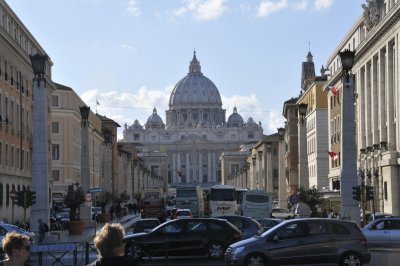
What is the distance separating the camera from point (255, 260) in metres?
24.3

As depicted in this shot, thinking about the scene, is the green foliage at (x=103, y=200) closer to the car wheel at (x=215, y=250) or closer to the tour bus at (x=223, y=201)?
the tour bus at (x=223, y=201)

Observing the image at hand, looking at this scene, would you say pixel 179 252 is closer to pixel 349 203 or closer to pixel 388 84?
pixel 349 203

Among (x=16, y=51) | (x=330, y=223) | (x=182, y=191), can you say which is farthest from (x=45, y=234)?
(x=182, y=191)

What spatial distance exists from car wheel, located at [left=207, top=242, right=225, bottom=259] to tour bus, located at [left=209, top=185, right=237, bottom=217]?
144 ft

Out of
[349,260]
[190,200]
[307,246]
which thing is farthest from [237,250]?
[190,200]

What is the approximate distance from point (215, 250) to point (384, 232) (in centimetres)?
806

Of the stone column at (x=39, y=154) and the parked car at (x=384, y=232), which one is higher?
the stone column at (x=39, y=154)

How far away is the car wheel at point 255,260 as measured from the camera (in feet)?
79.5

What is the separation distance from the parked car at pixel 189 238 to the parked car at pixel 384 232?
6799mm

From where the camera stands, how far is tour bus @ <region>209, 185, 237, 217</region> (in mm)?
73938

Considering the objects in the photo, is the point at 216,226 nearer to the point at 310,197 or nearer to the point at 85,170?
the point at 310,197

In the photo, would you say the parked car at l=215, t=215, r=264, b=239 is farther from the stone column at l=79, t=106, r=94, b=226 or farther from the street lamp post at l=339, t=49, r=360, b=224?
the stone column at l=79, t=106, r=94, b=226

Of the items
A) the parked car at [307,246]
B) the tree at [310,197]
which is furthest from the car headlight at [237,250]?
the tree at [310,197]

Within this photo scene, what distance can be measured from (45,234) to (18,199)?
3.37 meters
